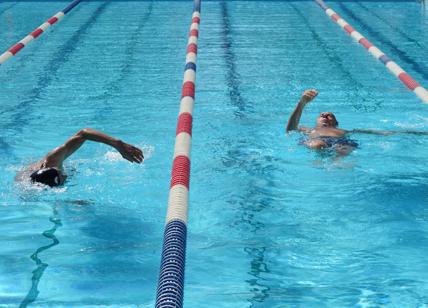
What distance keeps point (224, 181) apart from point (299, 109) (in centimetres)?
115

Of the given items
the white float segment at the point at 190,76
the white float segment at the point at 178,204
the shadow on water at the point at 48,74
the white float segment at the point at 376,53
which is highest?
the white float segment at the point at 178,204

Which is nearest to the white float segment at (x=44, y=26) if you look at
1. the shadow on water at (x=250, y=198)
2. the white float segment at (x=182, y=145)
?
the shadow on water at (x=250, y=198)

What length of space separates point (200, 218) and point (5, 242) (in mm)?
1068

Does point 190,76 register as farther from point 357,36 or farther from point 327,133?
point 357,36

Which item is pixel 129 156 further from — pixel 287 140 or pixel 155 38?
pixel 155 38

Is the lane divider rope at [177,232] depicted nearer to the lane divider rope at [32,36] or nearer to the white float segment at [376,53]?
the white float segment at [376,53]

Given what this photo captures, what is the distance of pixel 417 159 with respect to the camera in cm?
554

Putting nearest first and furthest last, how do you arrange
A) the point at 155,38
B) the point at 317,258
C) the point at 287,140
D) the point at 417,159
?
1. the point at 317,258
2. the point at 417,159
3. the point at 287,140
4. the point at 155,38

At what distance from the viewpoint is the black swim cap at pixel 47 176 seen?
453 centimetres

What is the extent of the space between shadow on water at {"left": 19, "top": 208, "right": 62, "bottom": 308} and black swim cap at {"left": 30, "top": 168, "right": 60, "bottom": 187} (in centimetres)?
19

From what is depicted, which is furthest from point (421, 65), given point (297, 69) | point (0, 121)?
point (0, 121)

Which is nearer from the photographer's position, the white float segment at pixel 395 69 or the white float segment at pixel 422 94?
the white float segment at pixel 422 94

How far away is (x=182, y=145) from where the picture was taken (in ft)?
13.4

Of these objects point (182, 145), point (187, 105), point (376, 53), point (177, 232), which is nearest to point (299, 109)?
point (187, 105)
